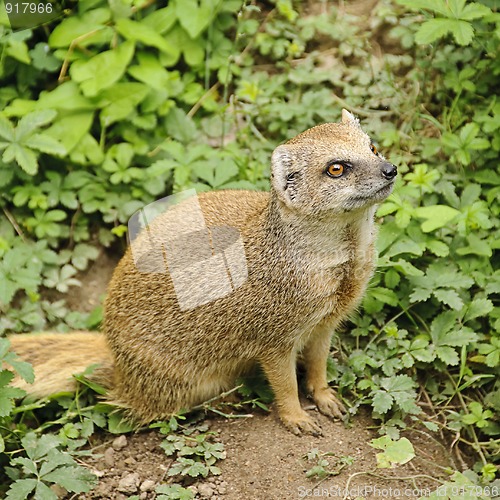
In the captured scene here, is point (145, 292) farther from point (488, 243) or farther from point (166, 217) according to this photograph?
point (488, 243)

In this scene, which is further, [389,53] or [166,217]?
[389,53]

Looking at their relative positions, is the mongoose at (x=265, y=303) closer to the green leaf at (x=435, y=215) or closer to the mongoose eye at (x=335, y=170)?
the mongoose eye at (x=335, y=170)

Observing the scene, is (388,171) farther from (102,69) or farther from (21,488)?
(102,69)

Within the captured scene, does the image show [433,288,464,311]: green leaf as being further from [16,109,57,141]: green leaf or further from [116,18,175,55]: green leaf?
[16,109,57,141]: green leaf

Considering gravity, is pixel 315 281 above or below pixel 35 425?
above

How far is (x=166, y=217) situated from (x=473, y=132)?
1906 millimetres

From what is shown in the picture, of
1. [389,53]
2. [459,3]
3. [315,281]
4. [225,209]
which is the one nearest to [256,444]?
[315,281]

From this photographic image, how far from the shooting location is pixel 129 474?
3.93m

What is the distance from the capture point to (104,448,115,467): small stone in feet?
13.2

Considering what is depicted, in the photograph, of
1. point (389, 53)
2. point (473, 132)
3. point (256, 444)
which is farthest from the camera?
point (389, 53)

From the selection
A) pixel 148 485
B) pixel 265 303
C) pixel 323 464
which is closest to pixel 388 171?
pixel 265 303

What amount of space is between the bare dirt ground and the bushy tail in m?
0.35

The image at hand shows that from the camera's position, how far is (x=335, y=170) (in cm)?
350

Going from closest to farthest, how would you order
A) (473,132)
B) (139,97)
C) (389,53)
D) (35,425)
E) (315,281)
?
1. (315,281)
2. (35,425)
3. (473,132)
4. (139,97)
5. (389,53)
